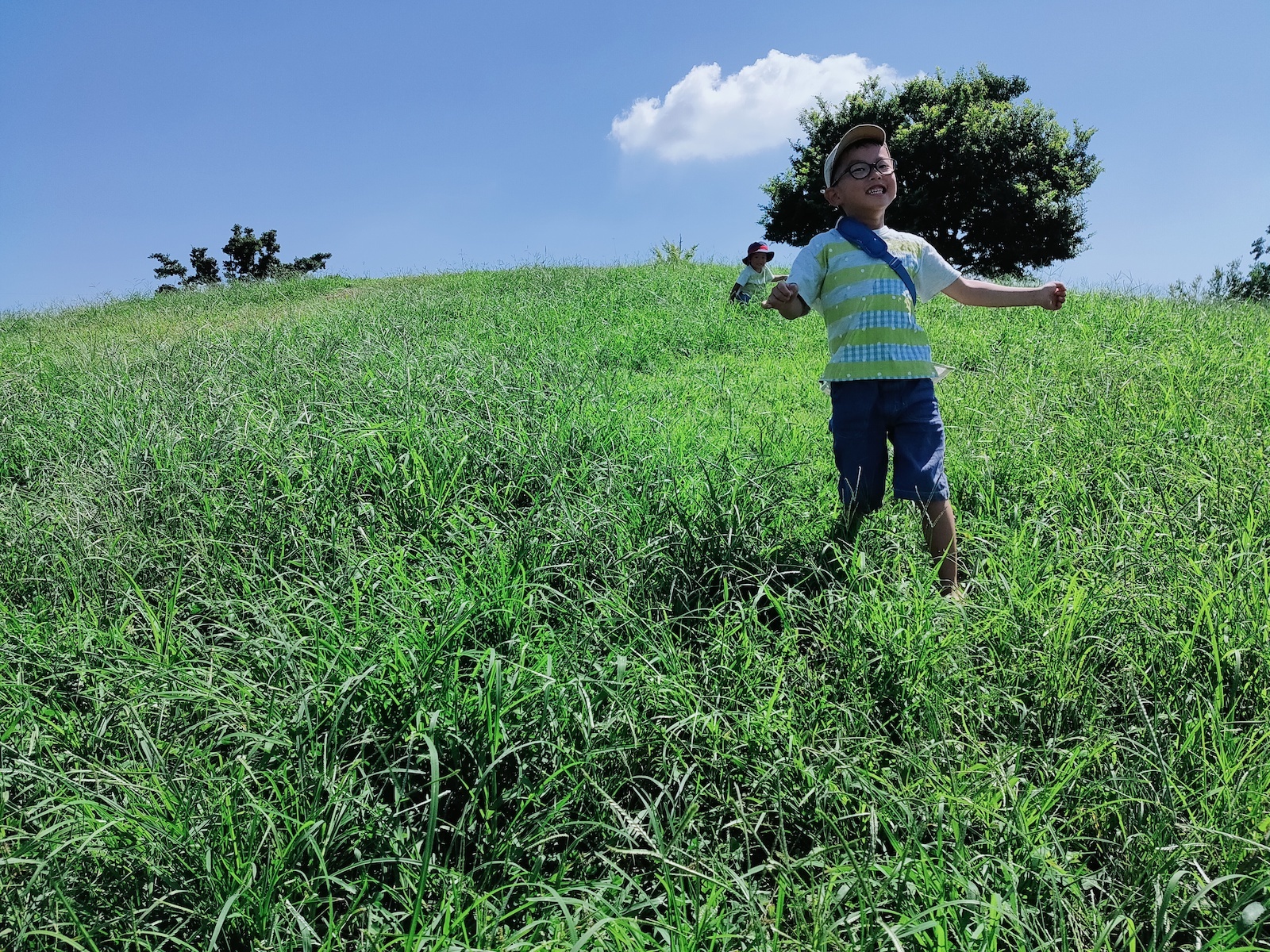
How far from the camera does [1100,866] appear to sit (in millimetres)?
1747

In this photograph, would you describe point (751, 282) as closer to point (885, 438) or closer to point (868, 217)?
point (868, 217)

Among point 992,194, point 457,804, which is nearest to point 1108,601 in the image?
point 457,804

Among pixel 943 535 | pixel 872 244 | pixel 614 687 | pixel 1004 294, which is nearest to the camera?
pixel 614 687

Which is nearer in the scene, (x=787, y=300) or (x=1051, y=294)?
(x=787, y=300)

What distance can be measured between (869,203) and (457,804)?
2.66 meters

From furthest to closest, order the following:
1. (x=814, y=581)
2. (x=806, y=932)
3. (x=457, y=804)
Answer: (x=814, y=581) → (x=457, y=804) → (x=806, y=932)

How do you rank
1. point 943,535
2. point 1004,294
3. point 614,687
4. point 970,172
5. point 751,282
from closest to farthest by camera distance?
point 614,687
point 943,535
point 1004,294
point 751,282
point 970,172

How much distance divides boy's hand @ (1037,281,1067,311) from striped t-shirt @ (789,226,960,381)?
510 mm

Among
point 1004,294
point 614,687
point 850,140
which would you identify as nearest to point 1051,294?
point 1004,294

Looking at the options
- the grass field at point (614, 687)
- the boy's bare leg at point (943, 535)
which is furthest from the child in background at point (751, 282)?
the boy's bare leg at point (943, 535)

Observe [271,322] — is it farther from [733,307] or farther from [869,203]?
[869,203]

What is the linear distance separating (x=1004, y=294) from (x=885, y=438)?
85 centimetres

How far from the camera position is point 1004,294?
3174 mm

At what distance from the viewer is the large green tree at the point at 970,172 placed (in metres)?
22.4
